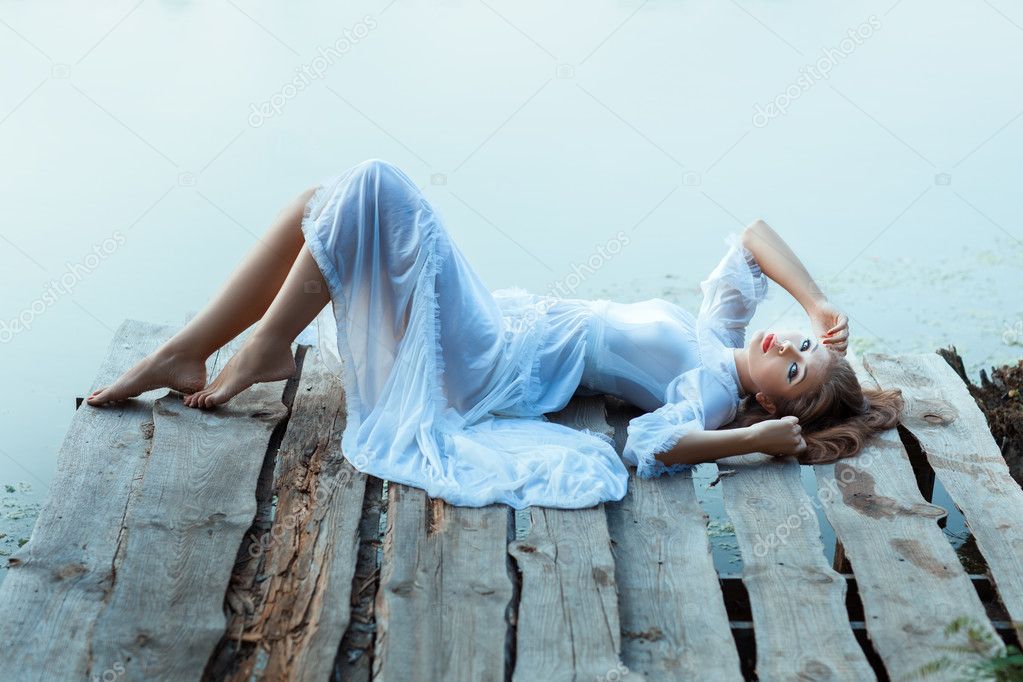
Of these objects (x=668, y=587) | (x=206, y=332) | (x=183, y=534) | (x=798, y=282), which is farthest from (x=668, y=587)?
(x=206, y=332)

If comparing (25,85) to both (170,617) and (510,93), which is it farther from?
(170,617)

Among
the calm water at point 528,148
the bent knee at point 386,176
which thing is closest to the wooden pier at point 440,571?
the bent knee at point 386,176

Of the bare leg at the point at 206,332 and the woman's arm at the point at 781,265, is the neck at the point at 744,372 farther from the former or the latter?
the bare leg at the point at 206,332

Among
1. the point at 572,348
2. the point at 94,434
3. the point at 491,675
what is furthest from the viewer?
the point at 572,348

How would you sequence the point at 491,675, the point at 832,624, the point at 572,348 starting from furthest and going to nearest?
the point at 572,348 < the point at 832,624 < the point at 491,675

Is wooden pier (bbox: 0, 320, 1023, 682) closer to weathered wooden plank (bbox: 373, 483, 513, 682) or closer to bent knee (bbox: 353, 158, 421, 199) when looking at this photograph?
weathered wooden plank (bbox: 373, 483, 513, 682)

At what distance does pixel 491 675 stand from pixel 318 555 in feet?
1.75

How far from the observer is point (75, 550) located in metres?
2.50

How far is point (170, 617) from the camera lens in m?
2.30

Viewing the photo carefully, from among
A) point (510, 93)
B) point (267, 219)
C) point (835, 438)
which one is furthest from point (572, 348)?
point (510, 93)

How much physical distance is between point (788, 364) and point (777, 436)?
0.68ft

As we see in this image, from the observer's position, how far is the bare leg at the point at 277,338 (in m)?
2.93

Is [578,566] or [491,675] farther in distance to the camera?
[578,566]

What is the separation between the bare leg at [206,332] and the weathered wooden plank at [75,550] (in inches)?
3.1
